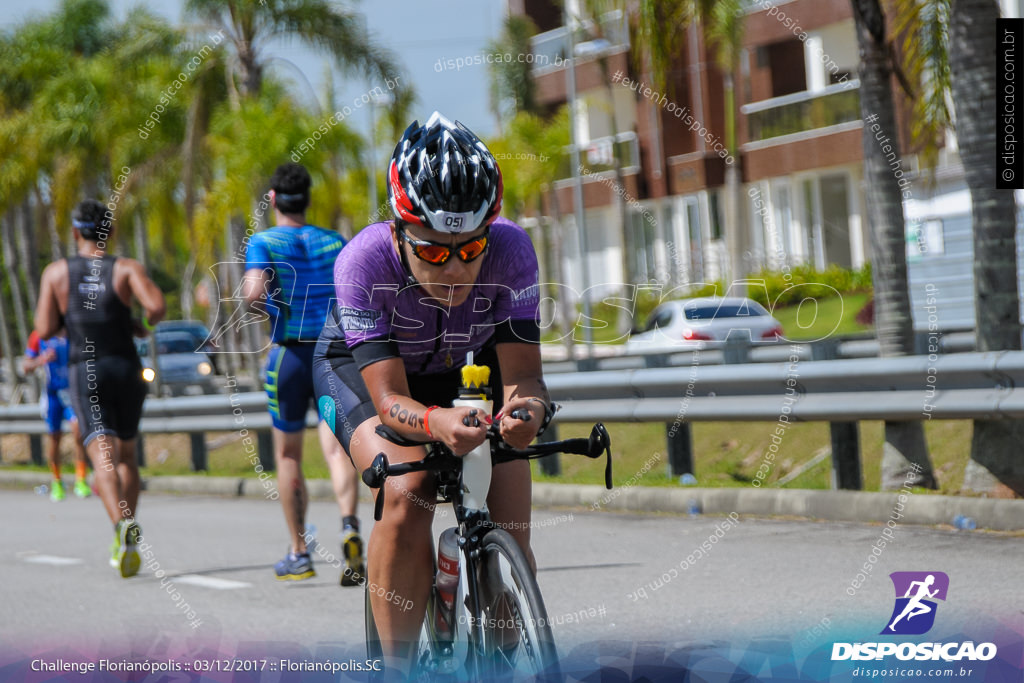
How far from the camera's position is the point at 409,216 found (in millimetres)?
3490

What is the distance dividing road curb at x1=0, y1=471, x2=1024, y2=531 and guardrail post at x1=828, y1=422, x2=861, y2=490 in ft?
0.89

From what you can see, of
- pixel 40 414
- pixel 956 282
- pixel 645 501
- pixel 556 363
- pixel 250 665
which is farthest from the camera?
pixel 556 363

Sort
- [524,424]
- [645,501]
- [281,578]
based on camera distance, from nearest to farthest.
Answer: [524,424], [281,578], [645,501]

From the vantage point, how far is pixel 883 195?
335 inches

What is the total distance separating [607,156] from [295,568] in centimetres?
3330

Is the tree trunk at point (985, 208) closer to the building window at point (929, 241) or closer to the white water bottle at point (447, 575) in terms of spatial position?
the white water bottle at point (447, 575)

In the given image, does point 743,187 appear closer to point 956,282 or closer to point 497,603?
point 956,282

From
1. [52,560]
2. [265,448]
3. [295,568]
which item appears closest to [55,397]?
[265,448]

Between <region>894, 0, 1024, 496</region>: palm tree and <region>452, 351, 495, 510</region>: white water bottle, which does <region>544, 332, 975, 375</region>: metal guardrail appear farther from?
<region>452, 351, 495, 510</region>: white water bottle

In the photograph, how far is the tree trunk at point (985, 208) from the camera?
7.68 meters

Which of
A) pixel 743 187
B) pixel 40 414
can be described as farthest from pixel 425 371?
pixel 743 187

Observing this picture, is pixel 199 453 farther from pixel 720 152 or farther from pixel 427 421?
pixel 720 152

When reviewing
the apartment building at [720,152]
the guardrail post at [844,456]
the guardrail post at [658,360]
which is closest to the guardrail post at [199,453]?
Result: the guardrail post at [658,360]

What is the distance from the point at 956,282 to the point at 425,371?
646 inches
